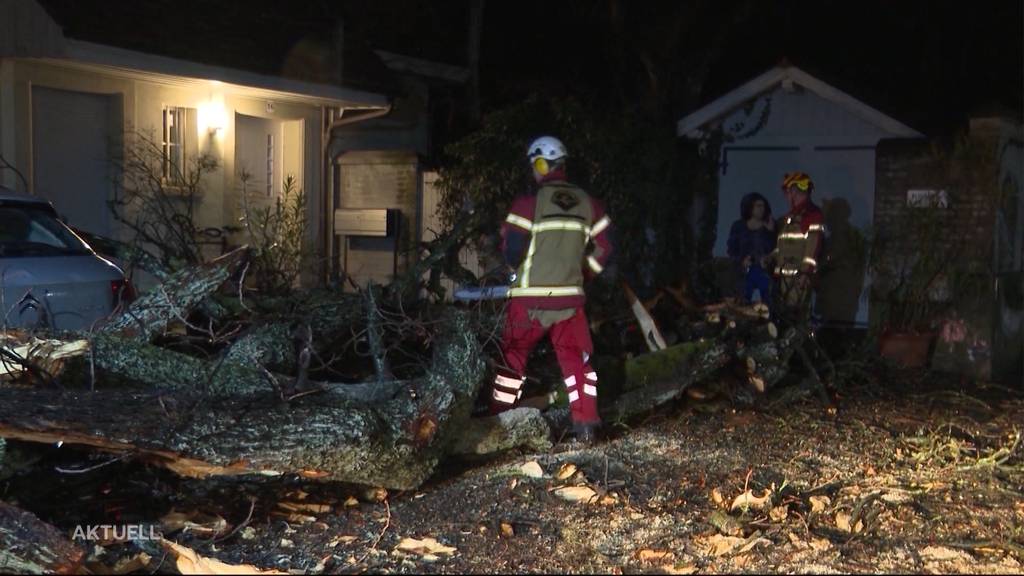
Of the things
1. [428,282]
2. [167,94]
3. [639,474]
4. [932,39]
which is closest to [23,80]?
[167,94]

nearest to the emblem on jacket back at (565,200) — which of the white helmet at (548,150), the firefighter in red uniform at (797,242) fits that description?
the white helmet at (548,150)

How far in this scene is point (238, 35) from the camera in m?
11.8

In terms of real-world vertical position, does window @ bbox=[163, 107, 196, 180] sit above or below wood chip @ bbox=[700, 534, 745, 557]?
above

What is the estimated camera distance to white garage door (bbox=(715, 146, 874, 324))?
37.6ft

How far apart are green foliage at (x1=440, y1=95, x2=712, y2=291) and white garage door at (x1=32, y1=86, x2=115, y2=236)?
3.45 meters

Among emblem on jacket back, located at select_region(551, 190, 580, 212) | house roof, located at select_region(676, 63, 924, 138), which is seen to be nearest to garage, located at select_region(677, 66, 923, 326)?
house roof, located at select_region(676, 63, 924, 138)

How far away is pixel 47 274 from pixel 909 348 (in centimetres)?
726

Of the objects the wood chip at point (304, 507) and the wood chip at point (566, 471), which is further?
the wood chip at point (566, 471)

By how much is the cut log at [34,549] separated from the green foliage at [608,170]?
6.06 m

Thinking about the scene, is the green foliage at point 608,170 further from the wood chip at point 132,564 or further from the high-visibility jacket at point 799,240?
the wood chip at point 132,564

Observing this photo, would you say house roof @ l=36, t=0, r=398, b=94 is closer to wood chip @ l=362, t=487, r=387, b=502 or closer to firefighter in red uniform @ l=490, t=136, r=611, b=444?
firefighter in red uniform @ l=490, t=136, r=611, b=444

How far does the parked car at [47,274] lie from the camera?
21.9 ft

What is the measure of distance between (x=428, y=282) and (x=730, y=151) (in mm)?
5707

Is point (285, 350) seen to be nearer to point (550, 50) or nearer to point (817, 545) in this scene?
point (817, 545)
